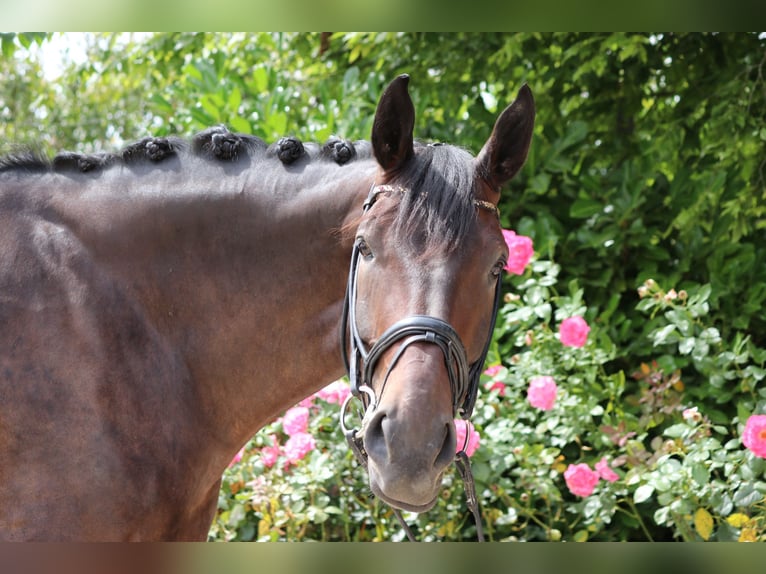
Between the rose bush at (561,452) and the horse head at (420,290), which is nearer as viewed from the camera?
the horse head at (420,290)

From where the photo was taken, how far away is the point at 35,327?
206 centimetres

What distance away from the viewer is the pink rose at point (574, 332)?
379cm

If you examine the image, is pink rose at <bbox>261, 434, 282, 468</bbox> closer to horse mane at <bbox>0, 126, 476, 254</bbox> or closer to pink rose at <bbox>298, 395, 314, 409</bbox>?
pink rose at <bbox>298, 395, 314, 409</bbox>

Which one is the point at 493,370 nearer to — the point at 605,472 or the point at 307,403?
the point at 605,472

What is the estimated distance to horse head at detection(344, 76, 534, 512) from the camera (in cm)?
175

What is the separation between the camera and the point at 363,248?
2018 mm

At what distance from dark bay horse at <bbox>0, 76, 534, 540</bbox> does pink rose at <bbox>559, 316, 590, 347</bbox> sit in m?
1.78

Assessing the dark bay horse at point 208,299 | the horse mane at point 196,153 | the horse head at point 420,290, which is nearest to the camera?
the horse head at point 420,290

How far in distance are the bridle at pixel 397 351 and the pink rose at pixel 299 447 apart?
1.62 meters

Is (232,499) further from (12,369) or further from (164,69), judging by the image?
(164,69)

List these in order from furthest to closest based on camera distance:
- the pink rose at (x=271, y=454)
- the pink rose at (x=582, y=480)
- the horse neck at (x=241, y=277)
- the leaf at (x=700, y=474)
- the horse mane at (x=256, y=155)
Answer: the pink rose at (x=271, y=454) < the pink rose at (x=582, y=480) < the leaf at (x=700, y=474) < the horse neck at (x=241, y=277) < the horse mane at (x=256, y=155)

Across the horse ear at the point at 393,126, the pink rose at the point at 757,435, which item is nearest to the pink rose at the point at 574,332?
the pink rose at the point at 757,435

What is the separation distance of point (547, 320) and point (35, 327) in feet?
8.64

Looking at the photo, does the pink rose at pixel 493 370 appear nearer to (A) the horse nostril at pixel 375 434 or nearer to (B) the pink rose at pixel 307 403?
(B) the pink rose at pixel 307 403
